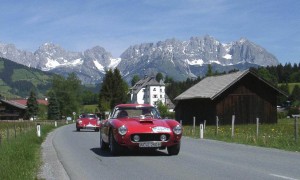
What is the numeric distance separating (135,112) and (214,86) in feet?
115

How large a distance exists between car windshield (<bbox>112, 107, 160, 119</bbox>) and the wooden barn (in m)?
32.6

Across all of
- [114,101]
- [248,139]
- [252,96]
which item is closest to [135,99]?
[114,101]

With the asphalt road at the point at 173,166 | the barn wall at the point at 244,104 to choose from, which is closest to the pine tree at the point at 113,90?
the barn wall at the point at 244,104

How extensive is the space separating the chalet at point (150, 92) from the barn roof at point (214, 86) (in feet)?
360

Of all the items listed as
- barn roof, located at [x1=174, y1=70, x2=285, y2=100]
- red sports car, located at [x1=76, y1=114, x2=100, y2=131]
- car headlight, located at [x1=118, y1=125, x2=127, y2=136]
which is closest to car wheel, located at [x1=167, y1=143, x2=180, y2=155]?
car headlight, located at [x1=118, y1=125, x2=127, y2=136]

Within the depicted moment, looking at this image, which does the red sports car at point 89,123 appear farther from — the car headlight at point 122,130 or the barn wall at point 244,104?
the car headlight at point 122,130

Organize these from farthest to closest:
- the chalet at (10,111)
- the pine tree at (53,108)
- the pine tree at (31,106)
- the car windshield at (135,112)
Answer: the pine tree at (31,106) < the pine tree at (53,108) < the chalet at (10,111) < the car windshield at (135,112)

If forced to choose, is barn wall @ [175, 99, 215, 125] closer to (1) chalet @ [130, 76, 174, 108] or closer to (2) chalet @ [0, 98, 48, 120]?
(2) chalet @ [0, 98, 48, 120]

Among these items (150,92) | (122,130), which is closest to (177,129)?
(122,130)

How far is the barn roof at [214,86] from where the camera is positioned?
47375mm

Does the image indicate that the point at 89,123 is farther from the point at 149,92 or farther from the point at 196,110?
the point at 149,92

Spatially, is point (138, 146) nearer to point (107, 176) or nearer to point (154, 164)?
point (154, 164)

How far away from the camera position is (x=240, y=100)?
164 feet

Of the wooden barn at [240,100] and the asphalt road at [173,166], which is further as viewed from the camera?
the wooden barn at [240,100]
